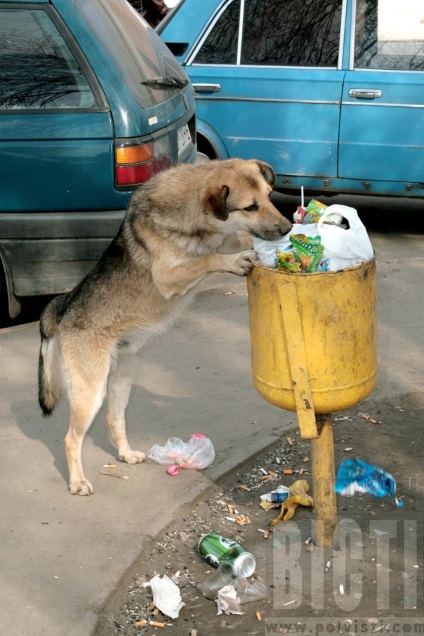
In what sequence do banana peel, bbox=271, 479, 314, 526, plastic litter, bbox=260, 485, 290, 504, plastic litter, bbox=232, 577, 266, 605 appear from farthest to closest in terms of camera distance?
plastic litter, bbox=260, 485, 290, 504, banana peel, bbox=271, 479, 314, 526, plastic litter, bbox=232, 577, 266, 605

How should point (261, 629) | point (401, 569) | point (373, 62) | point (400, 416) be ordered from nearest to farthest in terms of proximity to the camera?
point (261, 629)
point (401, 569)
point (400, 416)
point (373, 62)

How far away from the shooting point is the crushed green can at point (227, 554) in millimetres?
4195

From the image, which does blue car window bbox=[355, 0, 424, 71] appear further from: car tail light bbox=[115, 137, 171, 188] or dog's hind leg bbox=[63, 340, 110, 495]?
dog's hind leg bbox=[63, 340, 110, 495]

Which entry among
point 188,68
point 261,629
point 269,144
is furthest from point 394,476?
point 188,68

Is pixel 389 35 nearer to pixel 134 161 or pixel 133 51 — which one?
pixel 133 51

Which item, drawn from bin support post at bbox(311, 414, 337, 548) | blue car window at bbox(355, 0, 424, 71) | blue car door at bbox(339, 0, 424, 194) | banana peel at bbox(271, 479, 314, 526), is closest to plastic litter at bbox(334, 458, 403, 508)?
banana peel at bbox(271, 479, 314, 526)

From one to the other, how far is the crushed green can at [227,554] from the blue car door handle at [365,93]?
4.94 meters

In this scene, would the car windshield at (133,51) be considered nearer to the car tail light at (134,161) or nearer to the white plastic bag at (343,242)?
the car tail light at (134,161)

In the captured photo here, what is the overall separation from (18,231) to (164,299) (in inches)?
69.9

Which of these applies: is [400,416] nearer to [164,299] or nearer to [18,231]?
[164,299]

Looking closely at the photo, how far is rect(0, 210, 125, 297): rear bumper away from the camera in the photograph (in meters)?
6.41

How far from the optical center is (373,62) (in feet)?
27.6

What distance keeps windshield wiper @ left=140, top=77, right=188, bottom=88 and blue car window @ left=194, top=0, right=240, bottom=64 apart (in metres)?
1.59

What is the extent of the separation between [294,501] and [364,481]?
41cm
